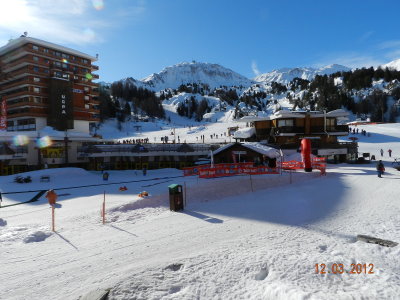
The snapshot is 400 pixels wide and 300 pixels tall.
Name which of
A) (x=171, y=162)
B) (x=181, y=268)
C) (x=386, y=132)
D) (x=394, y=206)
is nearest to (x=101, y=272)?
(x=181, y=268)

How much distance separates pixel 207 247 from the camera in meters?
8.36

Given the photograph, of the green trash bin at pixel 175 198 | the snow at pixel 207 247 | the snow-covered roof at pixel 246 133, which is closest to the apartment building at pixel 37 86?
the snow-covered roof at pixel 246 133

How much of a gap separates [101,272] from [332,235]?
305 inches

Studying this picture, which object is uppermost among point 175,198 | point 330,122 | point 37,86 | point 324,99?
point 324,99

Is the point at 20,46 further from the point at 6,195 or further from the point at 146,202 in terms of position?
the point at 146,202

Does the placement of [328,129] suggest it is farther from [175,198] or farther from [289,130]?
[175,198]

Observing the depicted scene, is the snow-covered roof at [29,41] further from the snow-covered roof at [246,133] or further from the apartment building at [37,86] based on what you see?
the snow-covered roof at [246,133]
